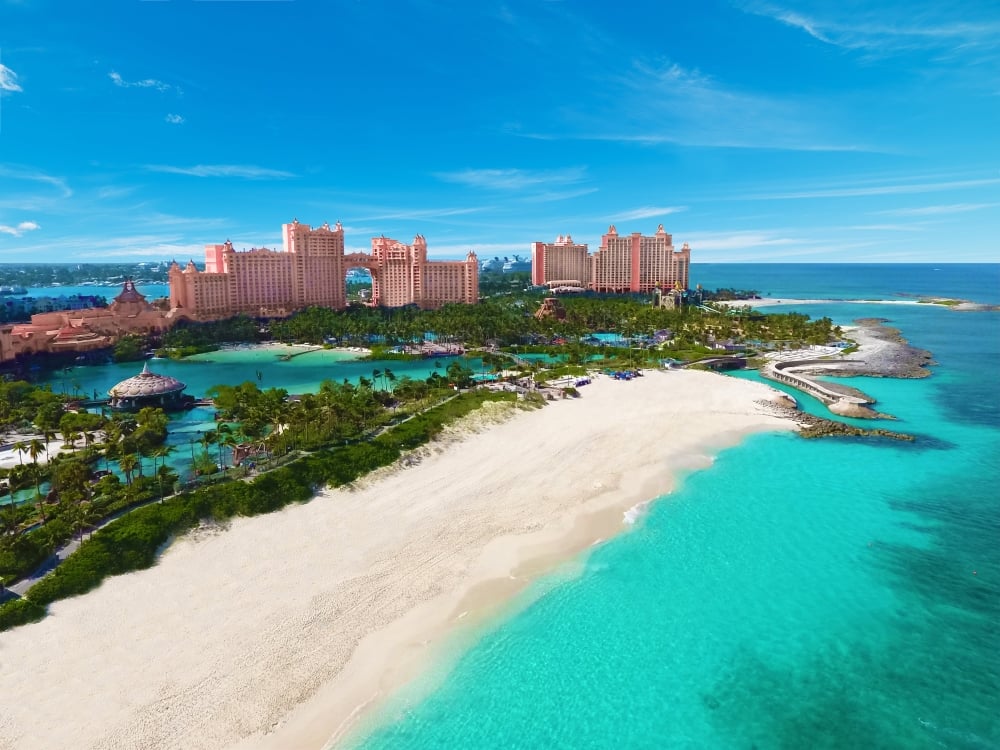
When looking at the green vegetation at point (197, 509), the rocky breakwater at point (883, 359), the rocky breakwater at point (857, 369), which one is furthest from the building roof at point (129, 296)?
the rocky breakwater at point (883, 359)

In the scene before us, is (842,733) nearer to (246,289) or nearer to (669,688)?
(669,688)

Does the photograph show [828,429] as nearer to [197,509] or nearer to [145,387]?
[197,509]

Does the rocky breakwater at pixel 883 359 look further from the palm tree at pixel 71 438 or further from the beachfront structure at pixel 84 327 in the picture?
the beachfront structure at pixel 84 327

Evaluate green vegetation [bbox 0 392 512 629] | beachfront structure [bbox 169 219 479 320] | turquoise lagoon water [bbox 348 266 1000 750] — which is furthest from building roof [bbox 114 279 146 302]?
turquoise lagoon water [bbox 348 266 1000 750]

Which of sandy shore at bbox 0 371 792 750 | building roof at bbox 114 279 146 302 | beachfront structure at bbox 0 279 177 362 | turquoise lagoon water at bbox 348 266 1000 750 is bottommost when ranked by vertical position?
turquoise lagoon water at bbox 348 266 1000 750

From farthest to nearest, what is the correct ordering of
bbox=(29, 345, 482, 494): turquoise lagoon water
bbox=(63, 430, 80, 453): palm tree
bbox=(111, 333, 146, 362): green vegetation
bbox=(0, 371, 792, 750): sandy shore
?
1. bbox=(111, 333, 146, 362): green vegetation
2. bbox=(29, 345, 482, 494): turquoise lagoon water
3. bbox=(63, 430, 80, 453): palm tree
4. bbox=(0, 371, 792, 750): sandy shore

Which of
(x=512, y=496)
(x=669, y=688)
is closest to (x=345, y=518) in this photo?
(x=512, y=496)

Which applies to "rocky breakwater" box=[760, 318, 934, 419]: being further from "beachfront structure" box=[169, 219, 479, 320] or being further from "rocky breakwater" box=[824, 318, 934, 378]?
"beachfront structure" box=[169, 219, 479, 320]
